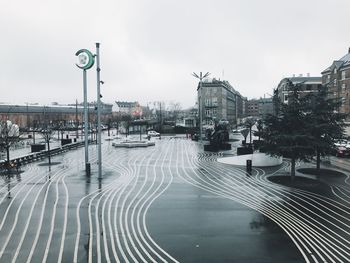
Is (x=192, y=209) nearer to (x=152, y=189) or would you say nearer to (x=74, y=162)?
(x=152, y=189)

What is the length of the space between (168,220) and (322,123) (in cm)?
1542

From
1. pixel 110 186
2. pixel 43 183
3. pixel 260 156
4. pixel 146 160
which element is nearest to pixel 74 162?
pixel 146 160

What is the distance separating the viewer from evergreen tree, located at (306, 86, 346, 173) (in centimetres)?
2297

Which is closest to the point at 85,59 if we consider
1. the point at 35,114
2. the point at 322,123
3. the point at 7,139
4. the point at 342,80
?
the point at 7,139

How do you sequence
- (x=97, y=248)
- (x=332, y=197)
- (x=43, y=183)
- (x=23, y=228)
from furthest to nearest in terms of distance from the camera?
(x=43, y=183) → (x=332, y=197) → (x=23, y=228) → (x=97, y=248)

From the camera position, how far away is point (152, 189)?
68.6ft

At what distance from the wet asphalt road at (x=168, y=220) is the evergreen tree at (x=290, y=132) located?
2.70m

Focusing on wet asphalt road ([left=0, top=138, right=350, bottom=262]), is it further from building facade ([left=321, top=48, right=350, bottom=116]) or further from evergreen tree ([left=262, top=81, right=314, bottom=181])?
building facade ([left=321, top=48, right=350, bottom=116])

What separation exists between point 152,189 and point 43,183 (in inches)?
312

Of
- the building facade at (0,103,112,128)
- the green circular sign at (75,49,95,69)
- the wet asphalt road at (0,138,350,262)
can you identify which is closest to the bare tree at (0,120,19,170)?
the wet asphalt road at (0,138,350,262)

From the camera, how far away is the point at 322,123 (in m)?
24.3

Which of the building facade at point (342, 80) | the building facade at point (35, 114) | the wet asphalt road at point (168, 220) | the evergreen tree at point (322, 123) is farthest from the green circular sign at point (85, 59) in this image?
the building facade at point (35, 114)

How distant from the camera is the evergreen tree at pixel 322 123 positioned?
23.0m

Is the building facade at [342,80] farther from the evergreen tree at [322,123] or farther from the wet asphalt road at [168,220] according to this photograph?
the wet asphalt road at [168,220]
